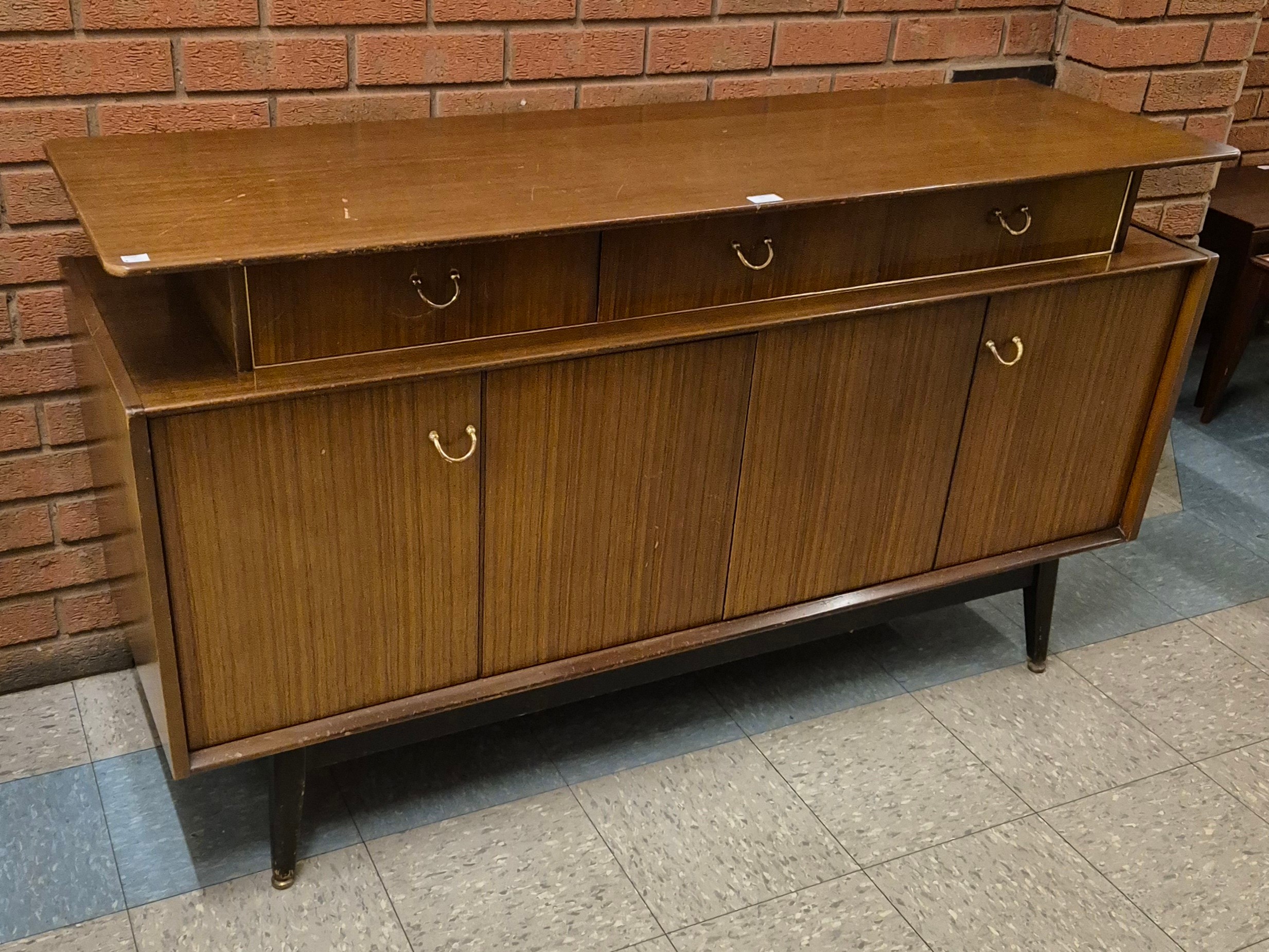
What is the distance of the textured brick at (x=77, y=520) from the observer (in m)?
1.95

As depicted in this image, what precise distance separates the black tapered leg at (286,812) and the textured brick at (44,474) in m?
0.59

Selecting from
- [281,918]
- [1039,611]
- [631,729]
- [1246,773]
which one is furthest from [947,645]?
[281,918]

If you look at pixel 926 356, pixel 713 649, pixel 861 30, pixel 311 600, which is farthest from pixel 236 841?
pixel 861 30

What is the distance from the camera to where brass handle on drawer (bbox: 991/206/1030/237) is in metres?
1.78

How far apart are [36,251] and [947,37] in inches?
59.8

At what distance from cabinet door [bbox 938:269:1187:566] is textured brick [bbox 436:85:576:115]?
0.73 metres

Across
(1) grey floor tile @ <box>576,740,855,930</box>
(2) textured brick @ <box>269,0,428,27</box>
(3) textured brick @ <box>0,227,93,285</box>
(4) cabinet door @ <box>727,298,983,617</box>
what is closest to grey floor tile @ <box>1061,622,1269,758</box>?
(4) cabinet door @ <box>727,298,983,617</box>

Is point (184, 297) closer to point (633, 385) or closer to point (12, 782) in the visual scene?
point (633, 385)

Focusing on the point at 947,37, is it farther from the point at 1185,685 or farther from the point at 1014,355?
the point at 1185,685

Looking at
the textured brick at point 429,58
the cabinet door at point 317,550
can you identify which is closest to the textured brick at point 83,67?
the textured brick at point 429,58

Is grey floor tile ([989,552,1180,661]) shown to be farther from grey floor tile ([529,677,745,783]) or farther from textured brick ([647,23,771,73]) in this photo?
textured brick ([647,23,771,73])

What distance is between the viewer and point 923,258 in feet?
5.79

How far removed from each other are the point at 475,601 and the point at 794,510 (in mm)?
484

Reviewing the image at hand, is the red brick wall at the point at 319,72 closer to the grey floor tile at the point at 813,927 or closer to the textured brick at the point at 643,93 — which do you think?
the textured brick at the point at 643,93
